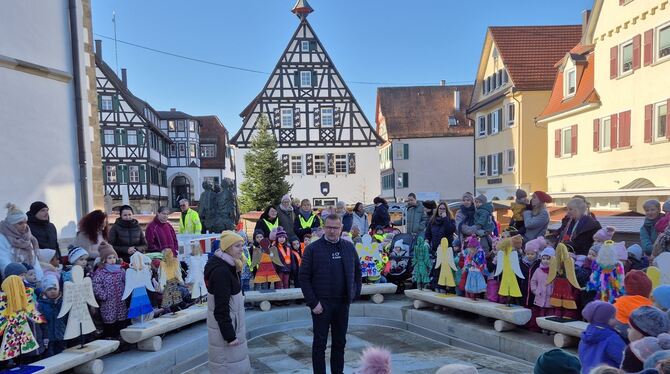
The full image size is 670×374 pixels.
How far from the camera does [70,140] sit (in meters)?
11.1

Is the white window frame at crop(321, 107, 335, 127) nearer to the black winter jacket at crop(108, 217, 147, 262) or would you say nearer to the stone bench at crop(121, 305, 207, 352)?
the black winter jacket at crop(108, 217, 147, 262)

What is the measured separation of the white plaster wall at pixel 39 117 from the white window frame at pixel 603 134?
1851 cm

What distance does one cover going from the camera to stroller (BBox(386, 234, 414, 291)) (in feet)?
29.9

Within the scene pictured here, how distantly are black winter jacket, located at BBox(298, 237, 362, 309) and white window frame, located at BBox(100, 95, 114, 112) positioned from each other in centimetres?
3550

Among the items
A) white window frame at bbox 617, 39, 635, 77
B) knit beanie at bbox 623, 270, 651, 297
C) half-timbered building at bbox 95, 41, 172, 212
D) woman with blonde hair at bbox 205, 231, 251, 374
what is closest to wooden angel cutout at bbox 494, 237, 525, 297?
knit beanie at bbox 623, 270, 651, 297

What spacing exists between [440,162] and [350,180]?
30.4 ft

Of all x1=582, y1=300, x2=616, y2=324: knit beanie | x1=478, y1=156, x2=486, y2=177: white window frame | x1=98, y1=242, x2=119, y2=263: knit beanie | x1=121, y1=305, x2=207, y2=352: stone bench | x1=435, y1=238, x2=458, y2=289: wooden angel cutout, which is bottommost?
x1=121, y1=305, x2=207, y2=352: stone bench

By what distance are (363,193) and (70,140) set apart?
25381 mm

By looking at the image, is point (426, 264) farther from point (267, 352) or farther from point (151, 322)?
point (151, 322)

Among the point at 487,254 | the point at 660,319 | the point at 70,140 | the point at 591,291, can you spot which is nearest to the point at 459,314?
the point at 487,254

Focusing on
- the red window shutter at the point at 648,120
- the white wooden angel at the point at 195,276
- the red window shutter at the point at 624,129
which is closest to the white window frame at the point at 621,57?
the red window shutter at the point at 624,129

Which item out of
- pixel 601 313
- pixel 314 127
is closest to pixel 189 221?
pixel 601 313

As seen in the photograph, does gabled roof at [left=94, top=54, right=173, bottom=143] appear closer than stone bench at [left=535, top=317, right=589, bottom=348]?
No

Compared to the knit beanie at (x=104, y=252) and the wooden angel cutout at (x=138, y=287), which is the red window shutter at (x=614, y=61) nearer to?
the wooden angel cutout at (x=138, y=287)
